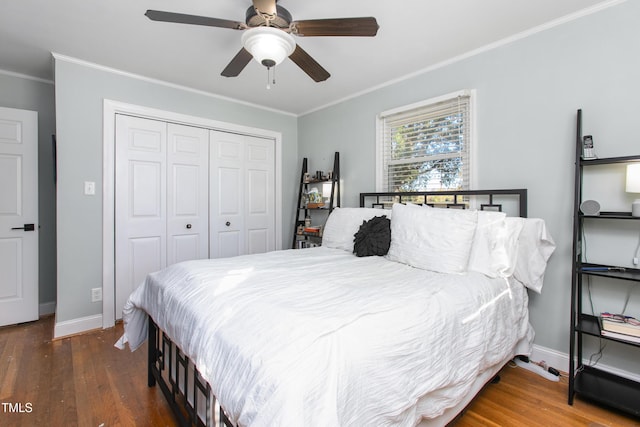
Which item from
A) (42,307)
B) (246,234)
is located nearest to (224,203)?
(246,234)

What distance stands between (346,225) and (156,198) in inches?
79.1

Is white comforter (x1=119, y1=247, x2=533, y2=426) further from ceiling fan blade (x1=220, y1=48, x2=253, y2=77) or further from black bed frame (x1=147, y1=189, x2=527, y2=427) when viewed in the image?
ceiling fan blade (x1=220, y1=48, x2=253, y2=77)

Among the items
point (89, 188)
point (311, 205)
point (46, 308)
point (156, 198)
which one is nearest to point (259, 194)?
point (311, 205)

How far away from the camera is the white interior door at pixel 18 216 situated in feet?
9.10

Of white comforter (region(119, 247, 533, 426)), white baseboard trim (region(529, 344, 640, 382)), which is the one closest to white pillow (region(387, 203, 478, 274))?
white comforter (region(119, 247, 533, 426))

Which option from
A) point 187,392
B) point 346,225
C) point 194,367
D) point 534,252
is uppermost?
point 346,225

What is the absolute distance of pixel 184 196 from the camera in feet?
11.0

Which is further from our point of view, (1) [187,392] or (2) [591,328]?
(2) [591,328]

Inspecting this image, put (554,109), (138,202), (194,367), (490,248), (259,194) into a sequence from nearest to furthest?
(194,367) → (490,248) → (554,109) → (138,202) → (259,194)

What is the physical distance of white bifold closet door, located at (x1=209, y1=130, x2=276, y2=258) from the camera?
361cm

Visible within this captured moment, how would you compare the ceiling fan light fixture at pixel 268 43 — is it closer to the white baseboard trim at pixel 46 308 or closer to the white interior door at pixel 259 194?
the white interior door at pixel 259 194

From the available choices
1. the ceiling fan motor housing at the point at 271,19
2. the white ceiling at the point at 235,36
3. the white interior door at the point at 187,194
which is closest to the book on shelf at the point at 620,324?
the white ceiling at the point at 235,36

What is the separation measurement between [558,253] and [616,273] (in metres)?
0.39

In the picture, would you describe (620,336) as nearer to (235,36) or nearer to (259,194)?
(235,36)
